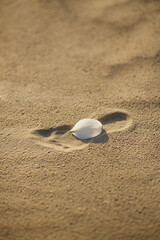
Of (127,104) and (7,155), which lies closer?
(7,155)

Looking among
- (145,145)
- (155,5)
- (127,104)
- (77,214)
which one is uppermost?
(155,5)

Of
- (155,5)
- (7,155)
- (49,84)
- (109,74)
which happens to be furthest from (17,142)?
(155,5)

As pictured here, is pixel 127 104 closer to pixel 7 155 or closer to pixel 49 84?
pixel 49 84

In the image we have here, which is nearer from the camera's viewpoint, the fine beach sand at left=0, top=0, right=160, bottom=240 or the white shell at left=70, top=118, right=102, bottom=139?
the fine beach sand at left=0, top=0, right=160, bottom=240

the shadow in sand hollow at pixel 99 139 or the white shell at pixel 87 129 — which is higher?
the white shell at pixel 87 129

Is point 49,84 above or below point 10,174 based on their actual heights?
above

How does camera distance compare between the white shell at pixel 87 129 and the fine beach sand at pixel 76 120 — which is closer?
the fine beach sand at pixel 76 120
